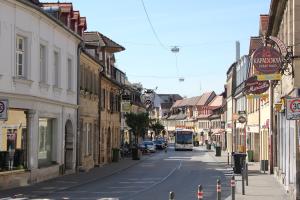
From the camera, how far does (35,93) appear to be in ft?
90.8

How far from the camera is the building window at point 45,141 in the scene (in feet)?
96.2

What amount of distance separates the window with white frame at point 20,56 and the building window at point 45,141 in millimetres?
3543

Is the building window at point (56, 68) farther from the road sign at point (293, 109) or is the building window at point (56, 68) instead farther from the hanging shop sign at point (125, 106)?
the hanging shop sign at point (125, 106)

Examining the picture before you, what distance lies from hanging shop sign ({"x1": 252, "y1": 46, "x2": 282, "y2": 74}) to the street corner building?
9.40 metres

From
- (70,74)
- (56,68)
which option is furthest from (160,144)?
(56,68)

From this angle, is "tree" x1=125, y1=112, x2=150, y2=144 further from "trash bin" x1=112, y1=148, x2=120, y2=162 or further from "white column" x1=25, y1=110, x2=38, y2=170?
"white column" x1=25, y1=110, x2=38, y2=170

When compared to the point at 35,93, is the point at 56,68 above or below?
above

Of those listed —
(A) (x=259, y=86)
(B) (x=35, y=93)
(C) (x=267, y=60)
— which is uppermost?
(C) (x=267, y=60)

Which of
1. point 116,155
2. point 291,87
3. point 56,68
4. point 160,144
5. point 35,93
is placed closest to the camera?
point 291,87

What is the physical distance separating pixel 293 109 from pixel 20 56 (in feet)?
45.3

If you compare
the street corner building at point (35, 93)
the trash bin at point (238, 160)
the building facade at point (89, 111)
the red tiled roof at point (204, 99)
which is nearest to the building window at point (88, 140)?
the building facade at point (89, 111)

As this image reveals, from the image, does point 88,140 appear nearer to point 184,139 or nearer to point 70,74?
point 70,74

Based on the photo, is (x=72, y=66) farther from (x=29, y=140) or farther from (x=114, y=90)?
(x=114, y=90)

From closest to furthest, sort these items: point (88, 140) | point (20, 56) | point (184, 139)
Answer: point (20, 56) → point (88, 140) → point (184, 139)
